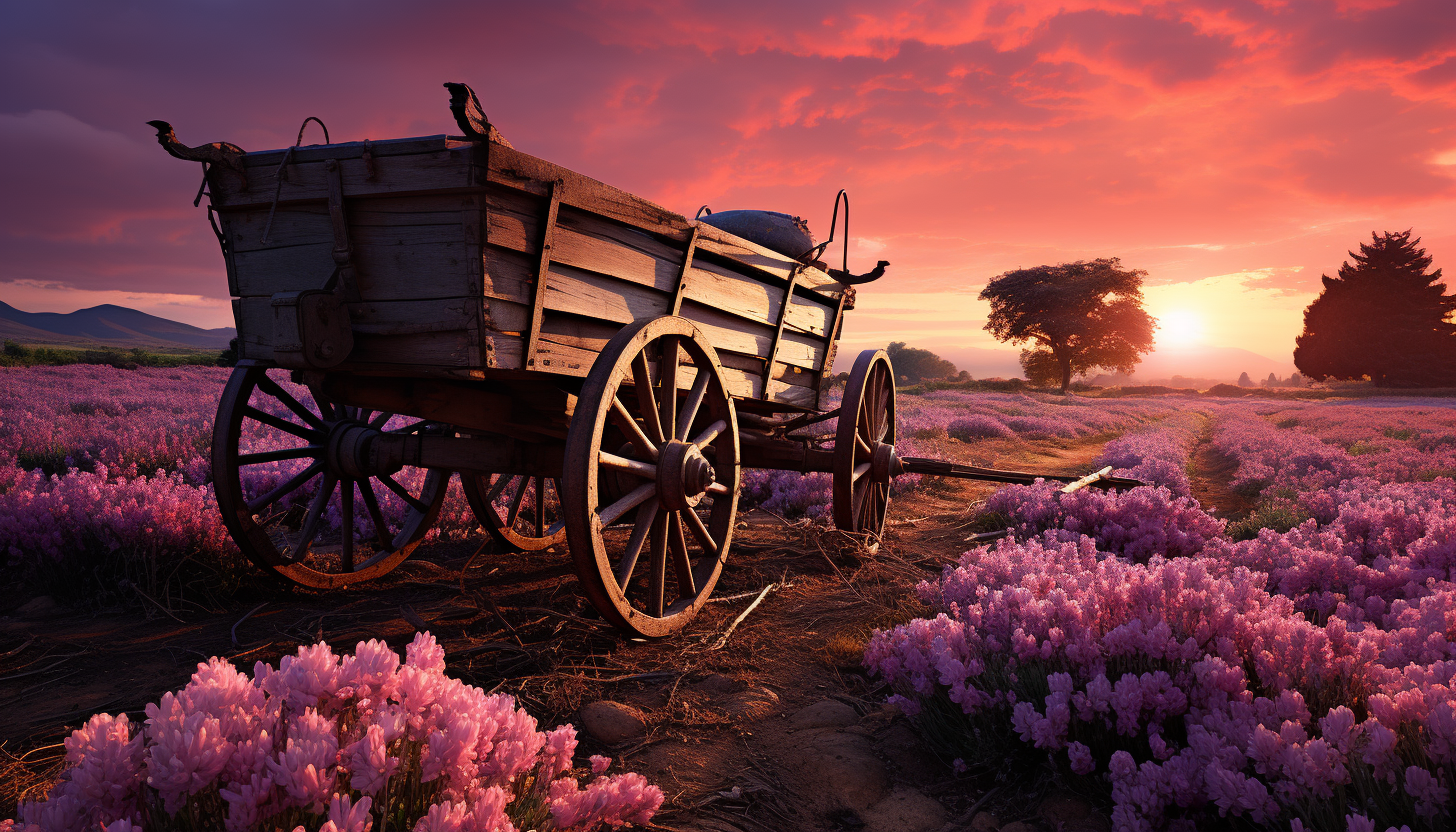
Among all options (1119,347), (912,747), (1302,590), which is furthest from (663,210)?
(1119,347)

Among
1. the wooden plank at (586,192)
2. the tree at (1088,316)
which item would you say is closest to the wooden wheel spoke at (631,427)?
the wooden plank at (586,192)

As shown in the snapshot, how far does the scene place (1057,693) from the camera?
2203 millimetres

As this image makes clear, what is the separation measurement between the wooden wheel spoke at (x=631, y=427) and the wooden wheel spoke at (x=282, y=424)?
2219 millimetres

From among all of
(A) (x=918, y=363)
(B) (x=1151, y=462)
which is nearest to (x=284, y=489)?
(B) (x=1151, y=462)

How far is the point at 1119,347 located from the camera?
157 feet

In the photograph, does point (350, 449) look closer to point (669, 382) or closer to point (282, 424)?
point (282, 424)

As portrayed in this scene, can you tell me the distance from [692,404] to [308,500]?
393 cm

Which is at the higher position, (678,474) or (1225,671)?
(678,474)

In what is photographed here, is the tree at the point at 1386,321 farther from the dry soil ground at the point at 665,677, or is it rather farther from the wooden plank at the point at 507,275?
the wooden plank at the point at 507,275

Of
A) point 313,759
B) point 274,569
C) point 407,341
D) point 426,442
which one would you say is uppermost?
point 407,341

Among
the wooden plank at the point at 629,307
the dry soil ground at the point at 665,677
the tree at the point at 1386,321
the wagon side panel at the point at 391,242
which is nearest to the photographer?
the dry soil ground at the point at 665,677

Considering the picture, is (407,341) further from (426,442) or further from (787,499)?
(787,499)

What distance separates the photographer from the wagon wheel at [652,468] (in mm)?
2836

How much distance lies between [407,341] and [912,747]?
2.72m
